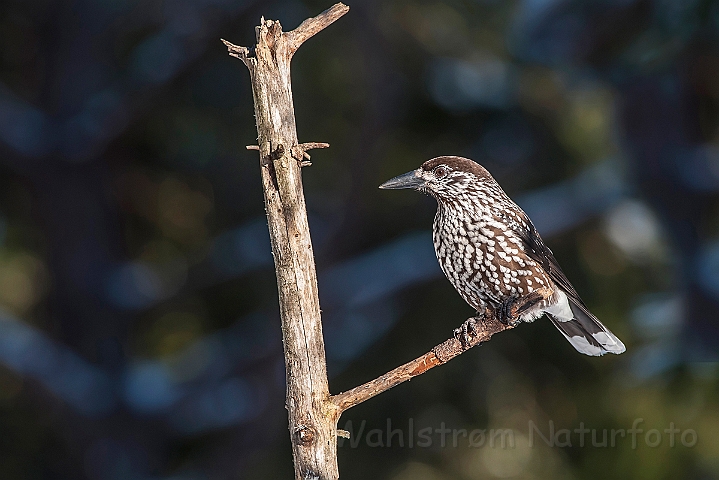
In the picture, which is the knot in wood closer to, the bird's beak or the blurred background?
the bird's beak

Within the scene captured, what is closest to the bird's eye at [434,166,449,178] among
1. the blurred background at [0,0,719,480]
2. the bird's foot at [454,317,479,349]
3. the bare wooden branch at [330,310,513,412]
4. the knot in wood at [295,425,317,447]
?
the bird's foot at [454,317,479,349]

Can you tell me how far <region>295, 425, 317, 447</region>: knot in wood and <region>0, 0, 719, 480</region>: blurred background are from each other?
16.6ft

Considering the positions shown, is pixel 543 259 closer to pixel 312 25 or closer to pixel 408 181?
pixel 408 181

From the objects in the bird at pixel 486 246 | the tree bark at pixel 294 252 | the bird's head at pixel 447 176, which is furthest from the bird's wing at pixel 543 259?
the tree bark at pixel 294 252

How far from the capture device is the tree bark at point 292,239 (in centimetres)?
314

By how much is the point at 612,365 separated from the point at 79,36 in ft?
21.6

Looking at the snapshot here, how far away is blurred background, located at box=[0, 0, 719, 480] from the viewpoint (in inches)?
326

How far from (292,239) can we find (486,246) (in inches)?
51.7

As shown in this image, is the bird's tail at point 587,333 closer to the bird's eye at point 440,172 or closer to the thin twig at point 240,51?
the bird's eye at point 440,172

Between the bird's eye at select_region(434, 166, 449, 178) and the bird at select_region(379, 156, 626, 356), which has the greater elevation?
the bird's eye at select_region(434, 166, 449, 178)

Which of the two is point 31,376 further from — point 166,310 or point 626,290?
point 626,290

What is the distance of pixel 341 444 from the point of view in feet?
30.3

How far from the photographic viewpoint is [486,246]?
4.19 m

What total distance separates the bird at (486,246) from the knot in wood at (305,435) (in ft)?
3.87
